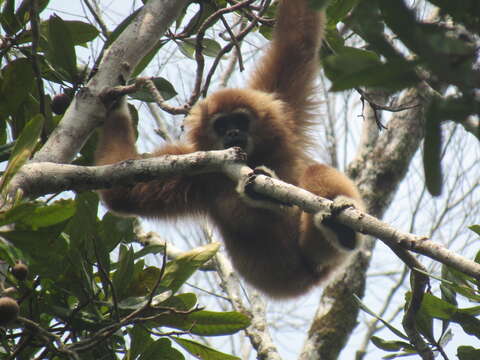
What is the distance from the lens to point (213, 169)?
4047 mm

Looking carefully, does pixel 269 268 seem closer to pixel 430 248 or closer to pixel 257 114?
pixel 257 114

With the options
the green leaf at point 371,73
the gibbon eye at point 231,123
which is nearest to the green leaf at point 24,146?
the green leaf at point 371,73

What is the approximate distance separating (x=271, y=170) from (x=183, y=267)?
2170mm

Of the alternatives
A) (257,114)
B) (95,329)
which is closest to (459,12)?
(95,329)

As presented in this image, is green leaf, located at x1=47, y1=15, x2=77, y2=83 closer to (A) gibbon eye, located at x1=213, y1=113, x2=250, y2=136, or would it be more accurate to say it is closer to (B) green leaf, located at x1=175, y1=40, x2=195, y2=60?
(B) green leaf, located at x1=175, y1=40, x2=195, y2=60

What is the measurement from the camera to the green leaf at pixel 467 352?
3986 millimetres

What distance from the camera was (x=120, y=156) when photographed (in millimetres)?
5379

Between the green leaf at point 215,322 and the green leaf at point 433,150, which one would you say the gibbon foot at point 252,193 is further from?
the green leaf at point 433,150

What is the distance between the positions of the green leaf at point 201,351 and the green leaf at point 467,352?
164 centimetres

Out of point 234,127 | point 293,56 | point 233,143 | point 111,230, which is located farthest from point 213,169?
point 293,56

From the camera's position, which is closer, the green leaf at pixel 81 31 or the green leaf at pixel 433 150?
the green leaf at pixel 433 150

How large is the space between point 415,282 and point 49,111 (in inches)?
126

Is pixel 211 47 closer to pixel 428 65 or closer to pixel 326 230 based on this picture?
pixel 326 230

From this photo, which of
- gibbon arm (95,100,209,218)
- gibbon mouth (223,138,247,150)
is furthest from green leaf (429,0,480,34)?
gibbon mouth (223,138,247,150)
